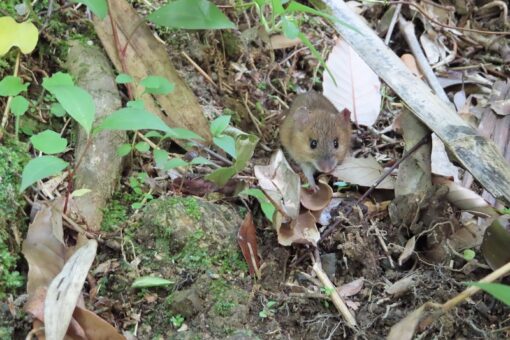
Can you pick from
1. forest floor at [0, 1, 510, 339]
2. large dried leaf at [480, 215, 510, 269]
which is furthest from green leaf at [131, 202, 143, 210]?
large dried leaf at [480, 215, 510, 269]

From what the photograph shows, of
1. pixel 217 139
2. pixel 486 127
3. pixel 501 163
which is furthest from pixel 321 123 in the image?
A: pixel 501 163

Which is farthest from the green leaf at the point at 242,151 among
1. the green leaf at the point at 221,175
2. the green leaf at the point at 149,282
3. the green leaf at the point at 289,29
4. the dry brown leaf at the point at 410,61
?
the dry brown leaf at the point at 410,61

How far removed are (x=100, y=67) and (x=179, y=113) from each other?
55 centimetres

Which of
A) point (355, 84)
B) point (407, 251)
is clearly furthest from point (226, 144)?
point (355, 84)

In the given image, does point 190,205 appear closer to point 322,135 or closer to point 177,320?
point 177,320

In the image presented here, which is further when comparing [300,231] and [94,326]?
[300,231]

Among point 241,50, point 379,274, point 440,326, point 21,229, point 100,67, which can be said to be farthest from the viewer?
point 241,50

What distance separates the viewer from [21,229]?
9.36 ft

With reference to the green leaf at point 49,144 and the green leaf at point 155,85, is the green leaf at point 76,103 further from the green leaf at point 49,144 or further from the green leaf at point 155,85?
the green leaf at point 155,85

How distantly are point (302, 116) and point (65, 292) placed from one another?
8.35ft

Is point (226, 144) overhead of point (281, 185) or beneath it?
overhead

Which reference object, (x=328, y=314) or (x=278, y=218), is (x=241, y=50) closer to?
(x=278, y=218)

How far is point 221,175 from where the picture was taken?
332 centimetres

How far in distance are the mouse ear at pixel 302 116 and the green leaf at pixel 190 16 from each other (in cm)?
150
